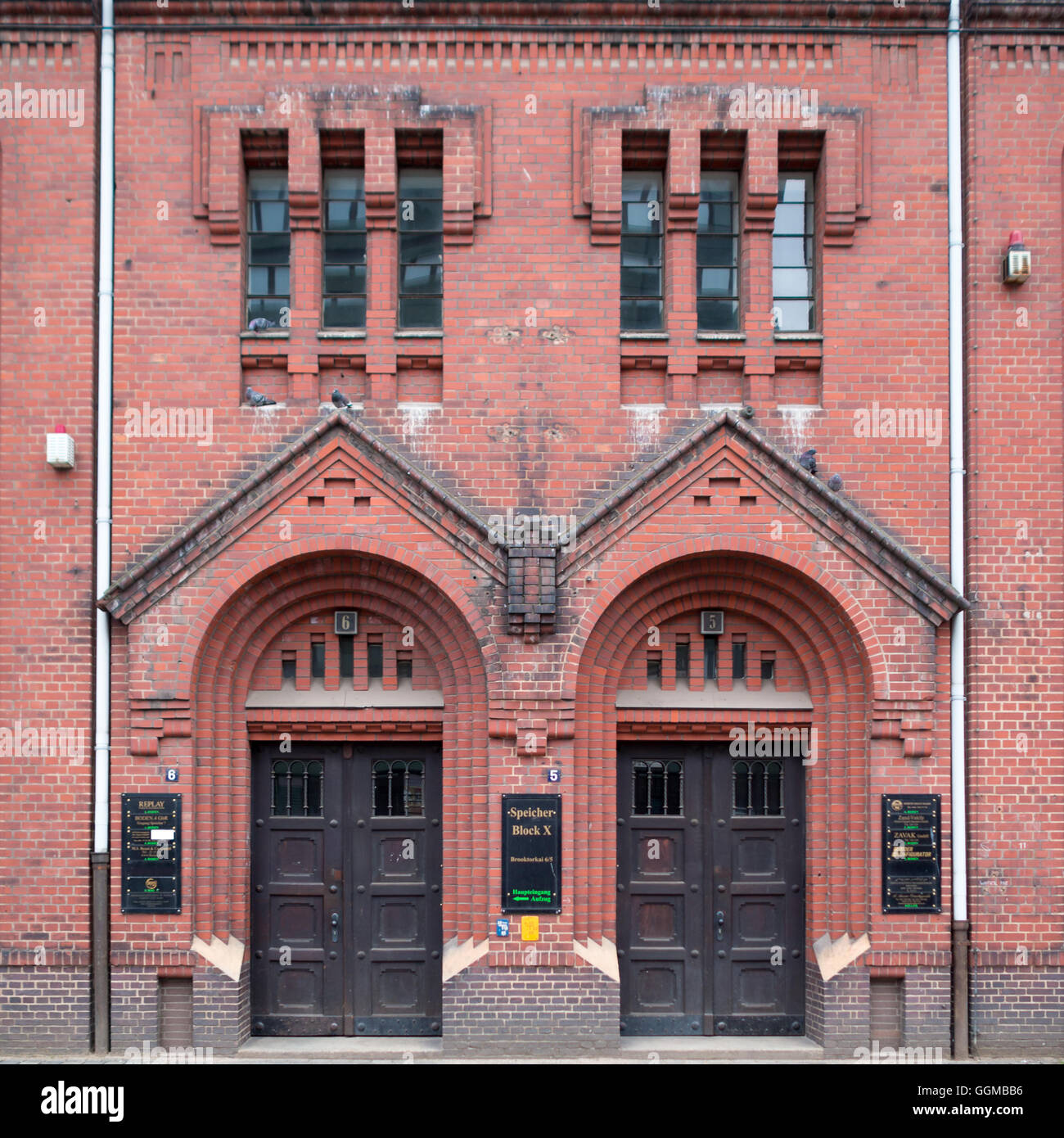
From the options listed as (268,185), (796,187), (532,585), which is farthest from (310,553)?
(796,187)

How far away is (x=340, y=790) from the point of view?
27.3 ft

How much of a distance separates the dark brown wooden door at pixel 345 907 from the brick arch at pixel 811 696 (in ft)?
4.71

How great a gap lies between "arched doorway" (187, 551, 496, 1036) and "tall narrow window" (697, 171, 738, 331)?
3.59 metres

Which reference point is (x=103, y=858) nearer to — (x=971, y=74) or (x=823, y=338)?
(x=823, y=338)

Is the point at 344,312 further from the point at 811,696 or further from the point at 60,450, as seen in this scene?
the point at 811,696

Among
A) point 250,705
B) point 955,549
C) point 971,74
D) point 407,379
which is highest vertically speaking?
point 971,74

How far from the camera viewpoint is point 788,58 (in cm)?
815

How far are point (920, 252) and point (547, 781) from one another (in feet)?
18.5

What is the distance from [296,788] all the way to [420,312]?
14.6 ft

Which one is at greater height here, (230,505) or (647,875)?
(230,505)

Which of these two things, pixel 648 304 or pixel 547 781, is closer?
pixel 547 781

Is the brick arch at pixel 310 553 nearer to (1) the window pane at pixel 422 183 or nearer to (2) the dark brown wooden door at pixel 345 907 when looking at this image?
(2) the dark brown wooden door at pixel 345 907

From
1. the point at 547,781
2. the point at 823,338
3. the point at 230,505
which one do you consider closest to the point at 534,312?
the point at 823,338

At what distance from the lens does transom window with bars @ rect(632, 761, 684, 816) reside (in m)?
8.39
